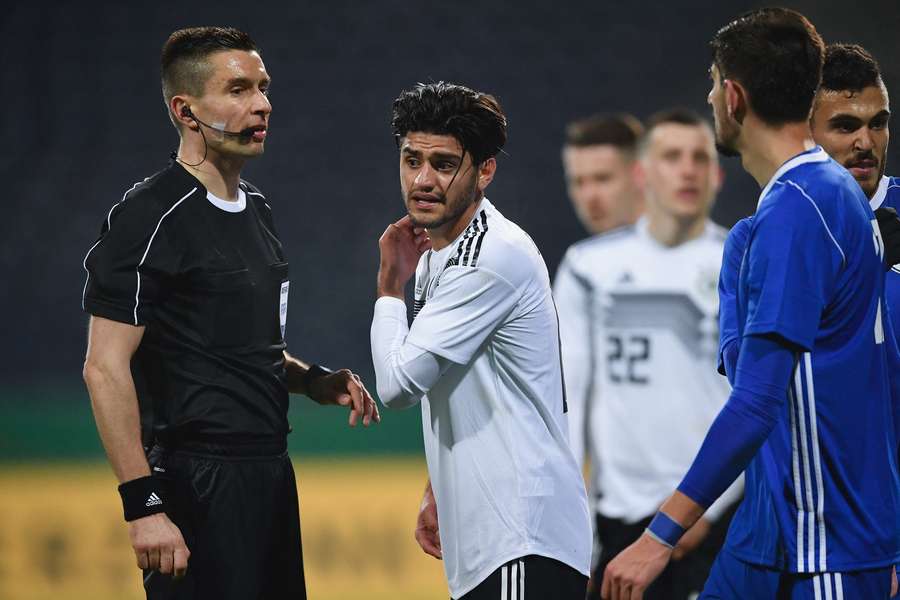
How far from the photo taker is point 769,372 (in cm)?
193

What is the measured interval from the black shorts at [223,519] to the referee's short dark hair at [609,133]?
12.2 ft

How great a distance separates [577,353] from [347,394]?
91.8 inches

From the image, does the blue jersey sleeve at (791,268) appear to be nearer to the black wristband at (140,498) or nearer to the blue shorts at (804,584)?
the blue shorts at (804,584)

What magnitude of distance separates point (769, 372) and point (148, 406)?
4.70 feet

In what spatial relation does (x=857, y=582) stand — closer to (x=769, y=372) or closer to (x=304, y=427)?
(x=769, y=372)

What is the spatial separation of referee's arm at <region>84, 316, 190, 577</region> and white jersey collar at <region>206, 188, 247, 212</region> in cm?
40

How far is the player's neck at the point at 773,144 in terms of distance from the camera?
2.11 metres

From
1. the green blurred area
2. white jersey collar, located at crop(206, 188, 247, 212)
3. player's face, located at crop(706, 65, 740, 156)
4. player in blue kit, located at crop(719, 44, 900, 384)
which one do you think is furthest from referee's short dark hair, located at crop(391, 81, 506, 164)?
the green blurred area

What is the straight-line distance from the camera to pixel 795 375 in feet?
6.57

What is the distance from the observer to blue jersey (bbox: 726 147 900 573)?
1.96m

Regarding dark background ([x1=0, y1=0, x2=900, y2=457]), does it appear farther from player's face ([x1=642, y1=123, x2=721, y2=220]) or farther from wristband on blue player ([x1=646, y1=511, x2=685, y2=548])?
wristband on blue player ([x1=646, y1=511, x2=685, y2=548])

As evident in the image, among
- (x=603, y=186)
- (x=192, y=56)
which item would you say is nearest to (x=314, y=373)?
(x=192, y=56)

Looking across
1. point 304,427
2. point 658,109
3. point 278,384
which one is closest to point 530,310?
point 278,384

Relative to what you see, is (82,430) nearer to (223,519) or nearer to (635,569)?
(223,519)
